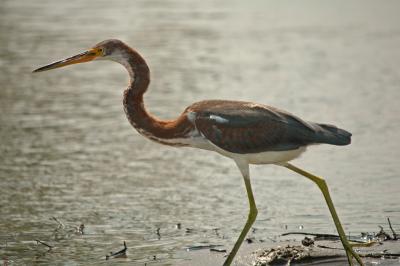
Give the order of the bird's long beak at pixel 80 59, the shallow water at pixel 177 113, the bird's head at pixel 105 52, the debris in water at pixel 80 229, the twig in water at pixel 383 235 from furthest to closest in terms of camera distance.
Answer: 1. the shallow water at pixel 177 113
2. the debris in water at pixel 80 229
3. the bird's long beak at pixel 80 59
4. the bird's head at pixel 105 52
5. the twig in water at pixel 383 235

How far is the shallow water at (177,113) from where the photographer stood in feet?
26.9

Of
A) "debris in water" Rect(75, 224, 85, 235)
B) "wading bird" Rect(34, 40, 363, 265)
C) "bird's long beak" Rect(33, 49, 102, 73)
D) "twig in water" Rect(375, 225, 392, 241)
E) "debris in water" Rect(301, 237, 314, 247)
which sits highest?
"bird's long beak" Rect(33, 49, 102, 73)

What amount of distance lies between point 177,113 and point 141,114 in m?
4.82

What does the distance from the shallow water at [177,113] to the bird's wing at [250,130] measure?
0.98 m

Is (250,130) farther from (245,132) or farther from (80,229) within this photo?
(80,229)

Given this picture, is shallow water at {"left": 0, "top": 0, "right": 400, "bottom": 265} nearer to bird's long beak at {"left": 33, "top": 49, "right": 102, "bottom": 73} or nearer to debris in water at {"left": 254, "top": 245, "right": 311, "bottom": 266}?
debris in water at {"left": 254, "top": 245, "right": 311, "bottom": 266}

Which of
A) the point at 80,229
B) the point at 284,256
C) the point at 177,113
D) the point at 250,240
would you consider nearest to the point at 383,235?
the point at 284,256

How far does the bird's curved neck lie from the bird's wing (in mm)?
174

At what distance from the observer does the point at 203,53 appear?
52.0ft

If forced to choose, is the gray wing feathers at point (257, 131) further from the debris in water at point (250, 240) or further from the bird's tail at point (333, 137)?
the debris in water at point (250, 240)

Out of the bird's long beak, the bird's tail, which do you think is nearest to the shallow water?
the bird's tail

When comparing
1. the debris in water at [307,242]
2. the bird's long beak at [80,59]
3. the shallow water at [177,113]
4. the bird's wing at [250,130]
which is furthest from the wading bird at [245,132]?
the shallow water at [177,113]

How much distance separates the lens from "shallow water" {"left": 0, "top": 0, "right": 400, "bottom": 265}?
26.9ft

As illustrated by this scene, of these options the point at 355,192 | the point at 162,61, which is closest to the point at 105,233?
the point at 355,192
